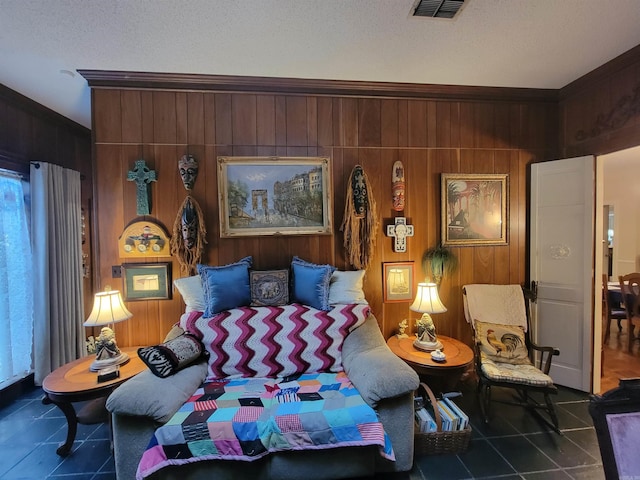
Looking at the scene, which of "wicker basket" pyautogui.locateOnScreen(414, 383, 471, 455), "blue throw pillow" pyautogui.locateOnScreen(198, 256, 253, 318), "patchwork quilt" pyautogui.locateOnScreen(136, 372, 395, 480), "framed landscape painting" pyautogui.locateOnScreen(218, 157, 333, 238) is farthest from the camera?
"framed landscape painting" pyautogui.locateOnScreen(218, 157, 333, 238)

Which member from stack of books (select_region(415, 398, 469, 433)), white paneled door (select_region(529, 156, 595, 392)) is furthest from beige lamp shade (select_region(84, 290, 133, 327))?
white paneled door (select_region(529, 156, 595, 392))

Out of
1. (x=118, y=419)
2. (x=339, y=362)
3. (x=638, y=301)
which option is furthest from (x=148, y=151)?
(x=638, y=301)

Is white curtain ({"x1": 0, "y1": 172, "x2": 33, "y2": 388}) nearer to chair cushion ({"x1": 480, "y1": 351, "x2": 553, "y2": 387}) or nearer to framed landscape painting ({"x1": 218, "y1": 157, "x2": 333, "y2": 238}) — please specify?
framed landscape painting ({"x1": 218, "y1": 157, "x2": 333, "y2": 238})

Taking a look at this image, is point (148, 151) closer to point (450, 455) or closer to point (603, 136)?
point (450, 455)

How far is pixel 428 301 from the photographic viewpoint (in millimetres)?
2441

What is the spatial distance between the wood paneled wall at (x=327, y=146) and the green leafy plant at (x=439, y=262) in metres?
0.10

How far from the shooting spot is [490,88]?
2.75 meters

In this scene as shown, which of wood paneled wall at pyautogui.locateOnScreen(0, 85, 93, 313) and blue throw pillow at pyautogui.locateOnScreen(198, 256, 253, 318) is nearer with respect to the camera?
blue throw pillow at pyautogui.locateOnScreen(198, 256, 253, 318)

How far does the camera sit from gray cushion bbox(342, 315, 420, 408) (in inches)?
65.9

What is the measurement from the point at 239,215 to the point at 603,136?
320 centimetres

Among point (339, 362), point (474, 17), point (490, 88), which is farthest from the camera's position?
point (490, 88)

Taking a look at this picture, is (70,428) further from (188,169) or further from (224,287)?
(188,169)

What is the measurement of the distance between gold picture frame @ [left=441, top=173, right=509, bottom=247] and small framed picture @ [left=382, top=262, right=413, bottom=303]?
0.47 m

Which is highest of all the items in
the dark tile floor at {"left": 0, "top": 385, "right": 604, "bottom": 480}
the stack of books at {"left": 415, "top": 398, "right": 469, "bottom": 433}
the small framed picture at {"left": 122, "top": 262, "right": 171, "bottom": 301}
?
the small framed picture at {"left": 122, "top": 262, "right": 171, "bottom": 301}
